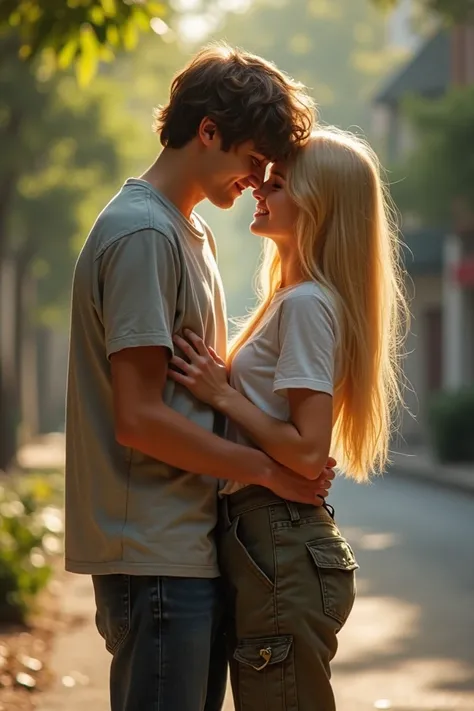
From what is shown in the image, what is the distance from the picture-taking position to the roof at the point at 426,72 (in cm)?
3850

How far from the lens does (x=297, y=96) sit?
359 centimetres

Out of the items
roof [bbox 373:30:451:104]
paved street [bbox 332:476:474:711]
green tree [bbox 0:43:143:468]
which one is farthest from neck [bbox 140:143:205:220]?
roof [bbox 373:30:451:104]

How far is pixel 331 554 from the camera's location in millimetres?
3568

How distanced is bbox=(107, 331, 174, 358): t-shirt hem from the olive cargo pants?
17.0 inches

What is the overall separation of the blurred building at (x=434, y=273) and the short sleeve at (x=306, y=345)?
30424mm

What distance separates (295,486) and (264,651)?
0.37 m

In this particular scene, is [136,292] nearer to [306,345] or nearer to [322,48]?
[306,345]

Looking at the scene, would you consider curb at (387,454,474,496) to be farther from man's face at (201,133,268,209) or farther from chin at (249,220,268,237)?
man's face at (201,133,268,209)

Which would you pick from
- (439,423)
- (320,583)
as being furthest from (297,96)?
(439,423)

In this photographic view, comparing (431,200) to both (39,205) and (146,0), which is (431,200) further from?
(146,0)

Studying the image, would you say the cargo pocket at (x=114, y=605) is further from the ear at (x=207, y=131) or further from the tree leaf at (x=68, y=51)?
the tree leaf at (x=68, y=51)

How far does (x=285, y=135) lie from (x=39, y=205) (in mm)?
24546

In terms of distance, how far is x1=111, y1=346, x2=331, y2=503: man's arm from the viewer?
3412mm

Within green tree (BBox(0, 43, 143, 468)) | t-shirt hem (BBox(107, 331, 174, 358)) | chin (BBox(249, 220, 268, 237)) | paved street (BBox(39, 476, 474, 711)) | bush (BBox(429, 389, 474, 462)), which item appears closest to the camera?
t-shirt hem (BBox(107, 331, 174, 358))
